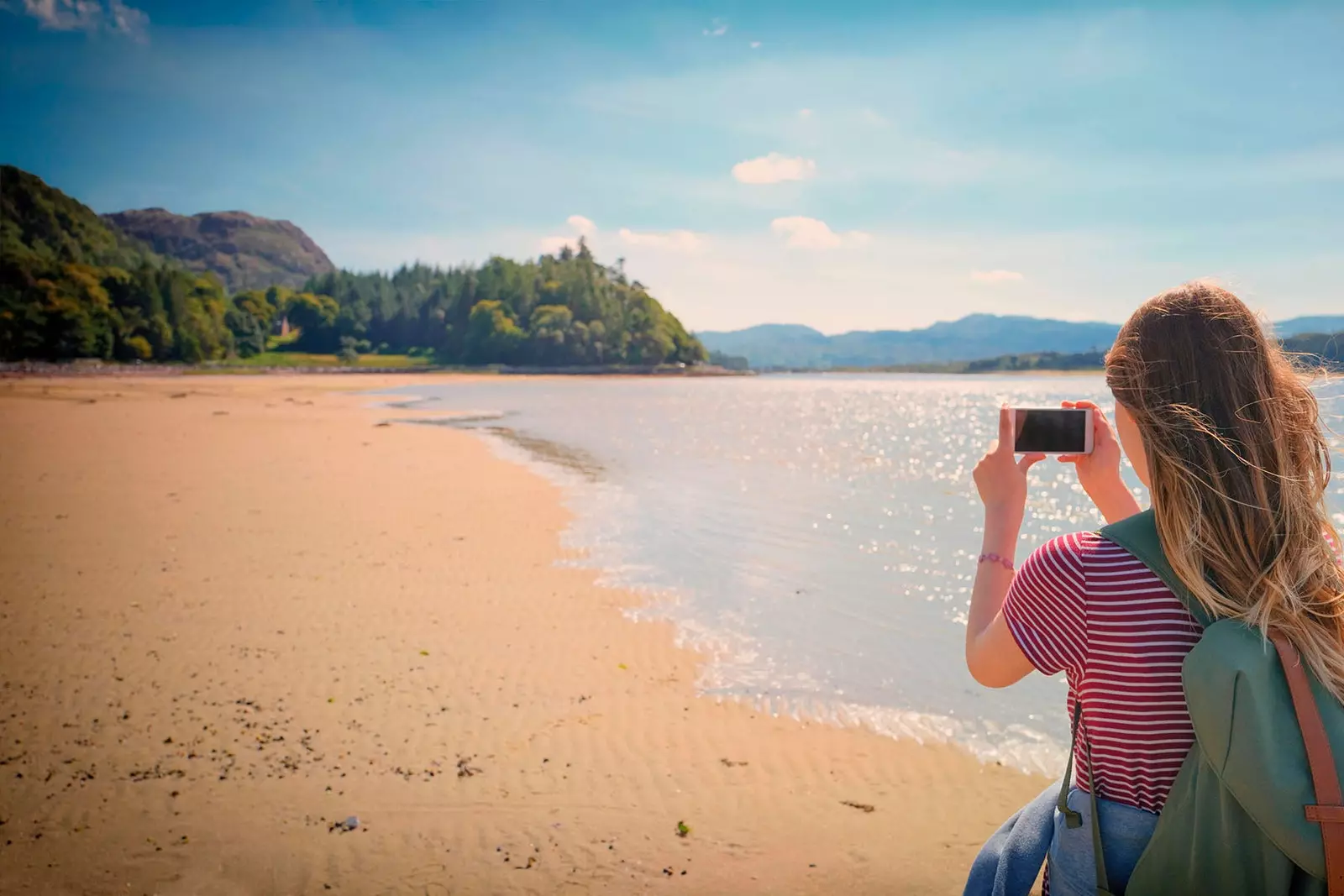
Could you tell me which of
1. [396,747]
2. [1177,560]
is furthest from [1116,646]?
[396,747]

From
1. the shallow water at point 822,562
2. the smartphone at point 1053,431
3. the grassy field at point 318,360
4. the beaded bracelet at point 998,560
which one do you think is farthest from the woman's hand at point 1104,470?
the grassy field at point 318,360

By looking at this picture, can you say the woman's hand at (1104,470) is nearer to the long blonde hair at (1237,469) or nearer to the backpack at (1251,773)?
the long blonde hair at (1237,469)

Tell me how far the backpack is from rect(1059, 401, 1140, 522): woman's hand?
2.13 ft

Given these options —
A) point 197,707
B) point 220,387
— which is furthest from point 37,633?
point 220,387

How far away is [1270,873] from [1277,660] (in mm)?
413

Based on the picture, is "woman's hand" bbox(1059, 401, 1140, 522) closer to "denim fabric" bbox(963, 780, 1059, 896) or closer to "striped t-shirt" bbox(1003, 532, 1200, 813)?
"striped t-shirt" bbox(1003, 532, 1200, 813)

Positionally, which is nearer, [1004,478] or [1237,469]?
[1237,469]

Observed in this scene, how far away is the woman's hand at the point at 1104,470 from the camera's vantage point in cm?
215

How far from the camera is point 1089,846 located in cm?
175

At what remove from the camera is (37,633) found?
6.76m

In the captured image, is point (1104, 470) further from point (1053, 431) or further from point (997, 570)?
point (997, 570)

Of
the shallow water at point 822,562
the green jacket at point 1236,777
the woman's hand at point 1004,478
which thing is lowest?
the shallow water at point 822,562

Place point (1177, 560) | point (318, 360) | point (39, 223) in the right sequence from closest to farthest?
1. point (1177, 560)
2. point (39, 223)
3. point (318, 360)

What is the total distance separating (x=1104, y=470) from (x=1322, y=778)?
97 centimetres
